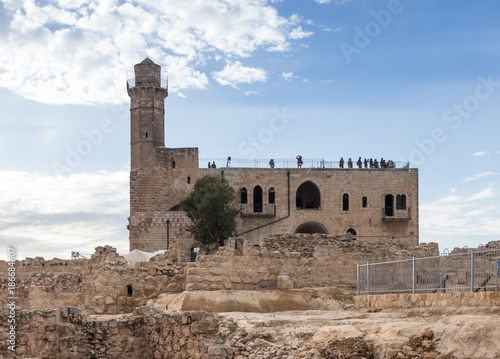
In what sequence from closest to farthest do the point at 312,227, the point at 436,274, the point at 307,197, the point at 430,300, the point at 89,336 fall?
the point at 430,300, the point at 436,274, the point at 89,336, the point at 312,227, the point at 307,197

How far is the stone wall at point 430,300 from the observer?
8517mm

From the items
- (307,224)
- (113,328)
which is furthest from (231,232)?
(113,328)

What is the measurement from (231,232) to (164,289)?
21.0m

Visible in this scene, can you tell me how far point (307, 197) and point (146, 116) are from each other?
40.3 ft

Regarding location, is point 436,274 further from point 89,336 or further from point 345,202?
point 345,202

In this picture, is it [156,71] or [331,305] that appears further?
[156,71]

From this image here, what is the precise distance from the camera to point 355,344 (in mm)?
7801

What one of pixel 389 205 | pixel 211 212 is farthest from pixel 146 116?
pixel 389 205

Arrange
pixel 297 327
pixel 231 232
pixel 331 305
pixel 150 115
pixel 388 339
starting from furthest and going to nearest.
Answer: pixel 150 115 < pixel 231 232 < pixel 331 305 < pixel 297 327 < pixel 388 339

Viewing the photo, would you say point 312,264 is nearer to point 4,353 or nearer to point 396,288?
point 396,288

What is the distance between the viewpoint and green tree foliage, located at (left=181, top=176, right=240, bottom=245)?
36.0 meters

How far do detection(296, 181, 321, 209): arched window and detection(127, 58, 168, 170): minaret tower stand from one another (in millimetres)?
9964

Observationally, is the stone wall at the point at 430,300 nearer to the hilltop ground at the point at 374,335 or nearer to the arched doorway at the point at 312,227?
the hilltop ground at the point at 374,335

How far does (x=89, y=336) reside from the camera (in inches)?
445
